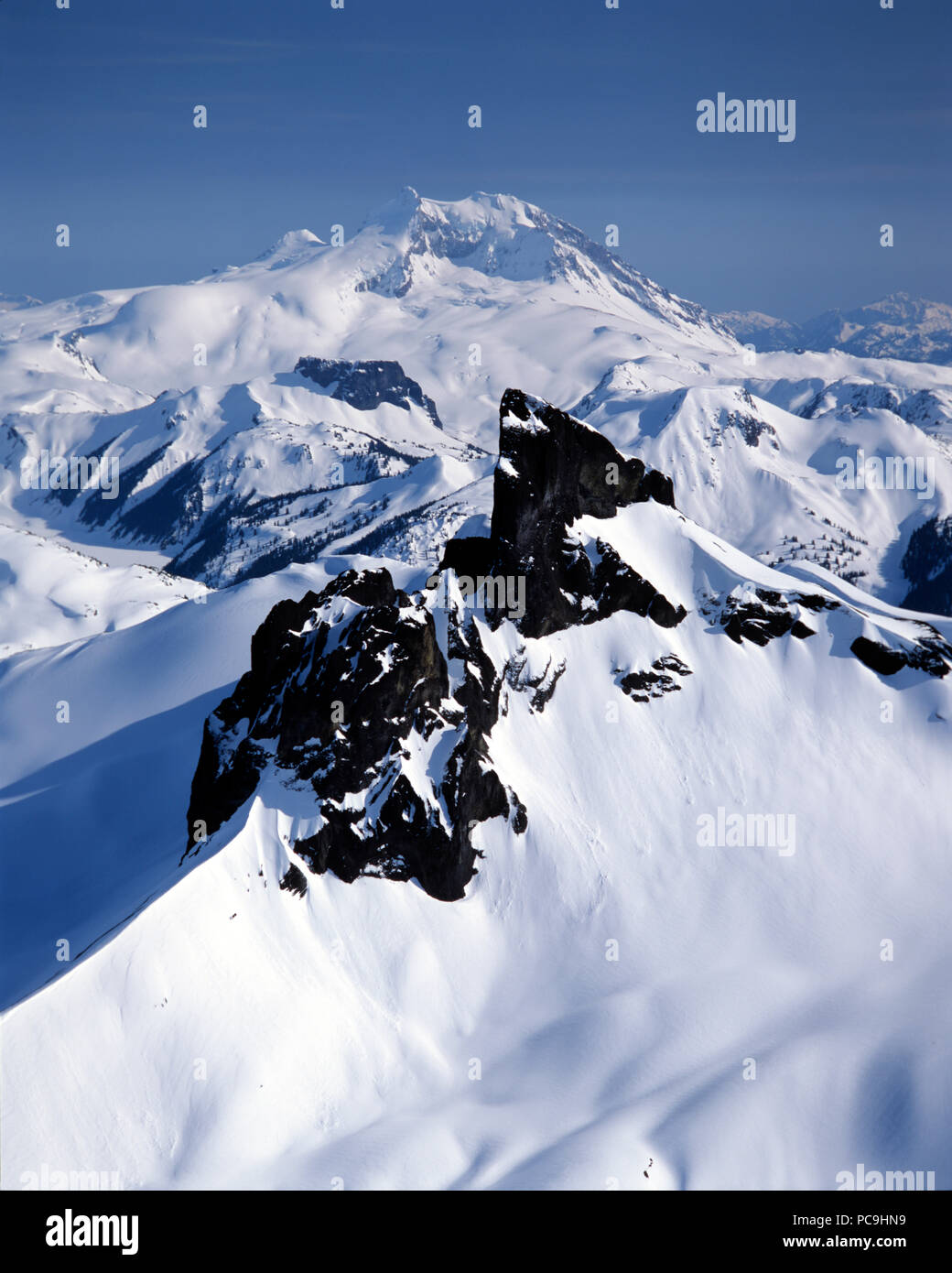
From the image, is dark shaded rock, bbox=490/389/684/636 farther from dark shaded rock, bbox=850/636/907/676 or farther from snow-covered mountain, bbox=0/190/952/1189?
dark shaded rock, bbox=850/636/907/676

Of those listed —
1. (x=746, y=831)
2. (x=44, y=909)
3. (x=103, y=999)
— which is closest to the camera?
(x=103, y=999)

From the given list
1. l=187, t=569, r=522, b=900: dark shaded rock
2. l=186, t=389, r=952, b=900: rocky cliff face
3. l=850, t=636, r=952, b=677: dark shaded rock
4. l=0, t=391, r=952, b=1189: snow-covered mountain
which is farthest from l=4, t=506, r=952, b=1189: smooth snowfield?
l=187, t=569, r=522, b=900: dark shaded rock

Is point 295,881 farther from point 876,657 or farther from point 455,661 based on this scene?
point 876,657

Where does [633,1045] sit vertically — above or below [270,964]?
below
